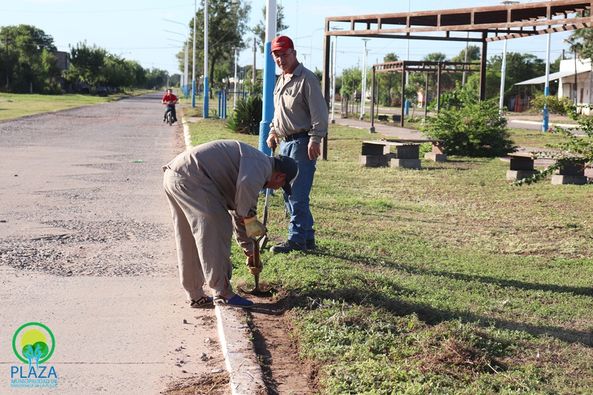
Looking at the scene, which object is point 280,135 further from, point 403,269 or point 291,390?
point 291,390

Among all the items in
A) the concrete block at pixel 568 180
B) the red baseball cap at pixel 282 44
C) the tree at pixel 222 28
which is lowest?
the concrete block at pixel 568 180

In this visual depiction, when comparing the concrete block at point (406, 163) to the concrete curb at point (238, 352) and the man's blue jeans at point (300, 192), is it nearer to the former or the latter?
the man's blue jeans at point (300, 192)

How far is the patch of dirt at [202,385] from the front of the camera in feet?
15.5

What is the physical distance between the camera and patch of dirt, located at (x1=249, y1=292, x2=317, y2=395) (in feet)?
15.9

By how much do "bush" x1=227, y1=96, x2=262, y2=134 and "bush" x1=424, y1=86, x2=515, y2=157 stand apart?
7863 mm

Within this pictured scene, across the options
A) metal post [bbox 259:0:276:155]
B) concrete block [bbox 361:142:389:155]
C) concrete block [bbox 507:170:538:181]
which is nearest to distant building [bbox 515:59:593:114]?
concrete block [bbox 361:142:389:155]

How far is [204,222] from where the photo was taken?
19.9ft

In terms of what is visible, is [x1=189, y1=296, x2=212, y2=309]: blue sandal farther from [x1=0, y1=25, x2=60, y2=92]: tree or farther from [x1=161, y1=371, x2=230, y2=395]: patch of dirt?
[x1=0, y1=25, x2=60, y2=92]: tree

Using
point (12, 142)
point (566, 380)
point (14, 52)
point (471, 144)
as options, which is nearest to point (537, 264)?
point (566, 380)

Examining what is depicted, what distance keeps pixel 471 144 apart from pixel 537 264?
1261 centimetres

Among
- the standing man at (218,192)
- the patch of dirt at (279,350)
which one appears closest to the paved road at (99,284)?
the patch of dirt at (279,350)

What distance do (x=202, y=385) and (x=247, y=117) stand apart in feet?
75.0

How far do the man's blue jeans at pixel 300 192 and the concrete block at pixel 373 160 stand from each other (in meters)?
9.91

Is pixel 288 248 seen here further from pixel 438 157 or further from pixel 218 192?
pixel 438 157
